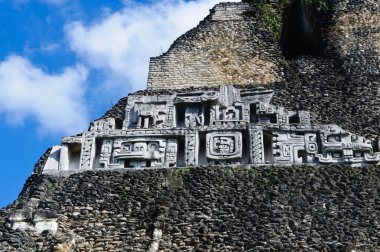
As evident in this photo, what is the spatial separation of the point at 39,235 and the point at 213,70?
4930mm

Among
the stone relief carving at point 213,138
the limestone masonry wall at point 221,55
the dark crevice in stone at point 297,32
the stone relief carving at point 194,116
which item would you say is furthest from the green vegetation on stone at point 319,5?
the stone relief carving at point 194,116

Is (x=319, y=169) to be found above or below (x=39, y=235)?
above

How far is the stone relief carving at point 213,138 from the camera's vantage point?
28.8 ft

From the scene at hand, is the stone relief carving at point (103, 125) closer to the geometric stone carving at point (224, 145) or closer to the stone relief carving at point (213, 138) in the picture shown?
the stone relief carving at point (213, 138)

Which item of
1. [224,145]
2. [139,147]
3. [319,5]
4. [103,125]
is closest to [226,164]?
[224,145]

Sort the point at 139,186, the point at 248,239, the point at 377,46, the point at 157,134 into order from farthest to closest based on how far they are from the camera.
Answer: the point at 377,46 → the point at 157,134 → the point at 139,186 → the point at 248,239

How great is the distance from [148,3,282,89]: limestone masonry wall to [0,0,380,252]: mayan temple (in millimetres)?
32

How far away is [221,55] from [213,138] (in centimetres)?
318

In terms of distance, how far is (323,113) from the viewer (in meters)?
9.75

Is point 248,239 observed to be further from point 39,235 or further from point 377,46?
point 377,46

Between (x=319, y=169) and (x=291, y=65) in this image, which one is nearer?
(x=319, y=169)

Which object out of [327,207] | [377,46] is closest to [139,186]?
[327,207]

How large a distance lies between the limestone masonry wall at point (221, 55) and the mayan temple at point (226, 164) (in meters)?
0.03

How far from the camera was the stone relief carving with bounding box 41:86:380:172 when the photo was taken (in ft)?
28.8
